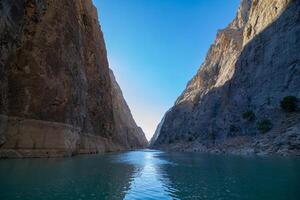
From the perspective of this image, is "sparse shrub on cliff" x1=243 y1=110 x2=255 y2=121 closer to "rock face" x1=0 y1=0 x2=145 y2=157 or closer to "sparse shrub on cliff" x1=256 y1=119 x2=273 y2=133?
"sparse shrub on cliff" x1=256 y1=119 x2=273 y2=133

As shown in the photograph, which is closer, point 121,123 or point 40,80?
point 40,80

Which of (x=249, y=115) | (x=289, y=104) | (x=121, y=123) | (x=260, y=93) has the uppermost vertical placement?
(x=121, y=123)

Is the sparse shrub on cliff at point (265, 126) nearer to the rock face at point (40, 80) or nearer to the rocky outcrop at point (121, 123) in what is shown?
the rock face at point (40, 80)

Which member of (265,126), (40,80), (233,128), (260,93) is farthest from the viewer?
(233,128)

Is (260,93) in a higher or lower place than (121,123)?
lower

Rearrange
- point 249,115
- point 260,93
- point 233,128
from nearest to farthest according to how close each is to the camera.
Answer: point 249,115
point 260,93
point 233,128

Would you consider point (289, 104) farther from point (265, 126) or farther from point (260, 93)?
point (260, 93)

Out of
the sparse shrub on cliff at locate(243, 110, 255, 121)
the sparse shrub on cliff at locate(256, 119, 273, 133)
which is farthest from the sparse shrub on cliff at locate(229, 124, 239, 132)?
the sparse shrub on cliff at locate(256, 119, 273, 133)

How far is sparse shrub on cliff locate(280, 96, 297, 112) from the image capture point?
4134 centimetres

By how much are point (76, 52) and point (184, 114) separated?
253 feet

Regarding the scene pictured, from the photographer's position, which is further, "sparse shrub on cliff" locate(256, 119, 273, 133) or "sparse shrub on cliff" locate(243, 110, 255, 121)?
"sparse shrub on cliff" locate(243, 110, 255, 121)

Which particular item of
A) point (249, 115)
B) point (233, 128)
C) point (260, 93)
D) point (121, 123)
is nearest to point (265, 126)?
point (249, 115)

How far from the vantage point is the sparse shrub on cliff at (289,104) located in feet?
136

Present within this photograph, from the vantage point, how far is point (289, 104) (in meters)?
41.5
